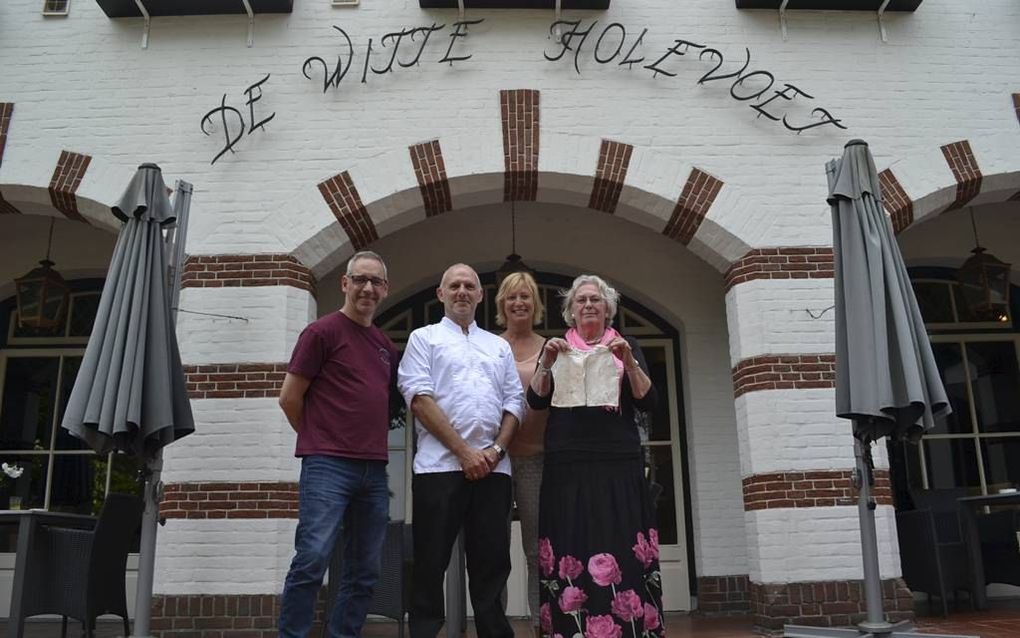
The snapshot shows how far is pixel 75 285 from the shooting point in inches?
330

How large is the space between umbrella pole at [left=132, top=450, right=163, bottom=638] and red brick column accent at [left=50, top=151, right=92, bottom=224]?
9.75 feet

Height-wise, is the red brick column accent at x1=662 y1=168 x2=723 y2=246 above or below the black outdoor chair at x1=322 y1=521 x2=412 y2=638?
above

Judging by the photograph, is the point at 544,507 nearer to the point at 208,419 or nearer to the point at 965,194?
the point at 208,419

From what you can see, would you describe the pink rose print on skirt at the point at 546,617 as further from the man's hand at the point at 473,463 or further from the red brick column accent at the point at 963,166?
the red brick column accent at the point at 963,166

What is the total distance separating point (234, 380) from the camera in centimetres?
611

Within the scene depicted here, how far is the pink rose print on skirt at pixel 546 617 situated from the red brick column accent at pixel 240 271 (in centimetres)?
356

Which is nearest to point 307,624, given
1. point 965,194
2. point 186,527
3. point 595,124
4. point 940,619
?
point 186,527

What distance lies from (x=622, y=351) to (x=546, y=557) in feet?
3.14

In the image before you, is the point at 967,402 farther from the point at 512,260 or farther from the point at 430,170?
the point at 430,170

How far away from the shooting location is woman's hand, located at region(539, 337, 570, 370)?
3686 mm

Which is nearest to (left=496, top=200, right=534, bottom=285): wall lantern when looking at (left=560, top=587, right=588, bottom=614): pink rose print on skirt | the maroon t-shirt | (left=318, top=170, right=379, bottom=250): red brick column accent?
(left=318, top=170, right=379, bottom=250): red brick column accent

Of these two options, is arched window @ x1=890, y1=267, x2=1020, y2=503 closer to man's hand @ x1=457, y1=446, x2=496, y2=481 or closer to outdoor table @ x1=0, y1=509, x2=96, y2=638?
man's hand @ x1=457, y1=446, x2=496, y2=481

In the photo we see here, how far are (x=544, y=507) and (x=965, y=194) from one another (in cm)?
505

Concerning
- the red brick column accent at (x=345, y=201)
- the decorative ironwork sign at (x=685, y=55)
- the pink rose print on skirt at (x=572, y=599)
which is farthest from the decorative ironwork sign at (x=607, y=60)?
the pink rose print on skirt at (x=572, y=599)
